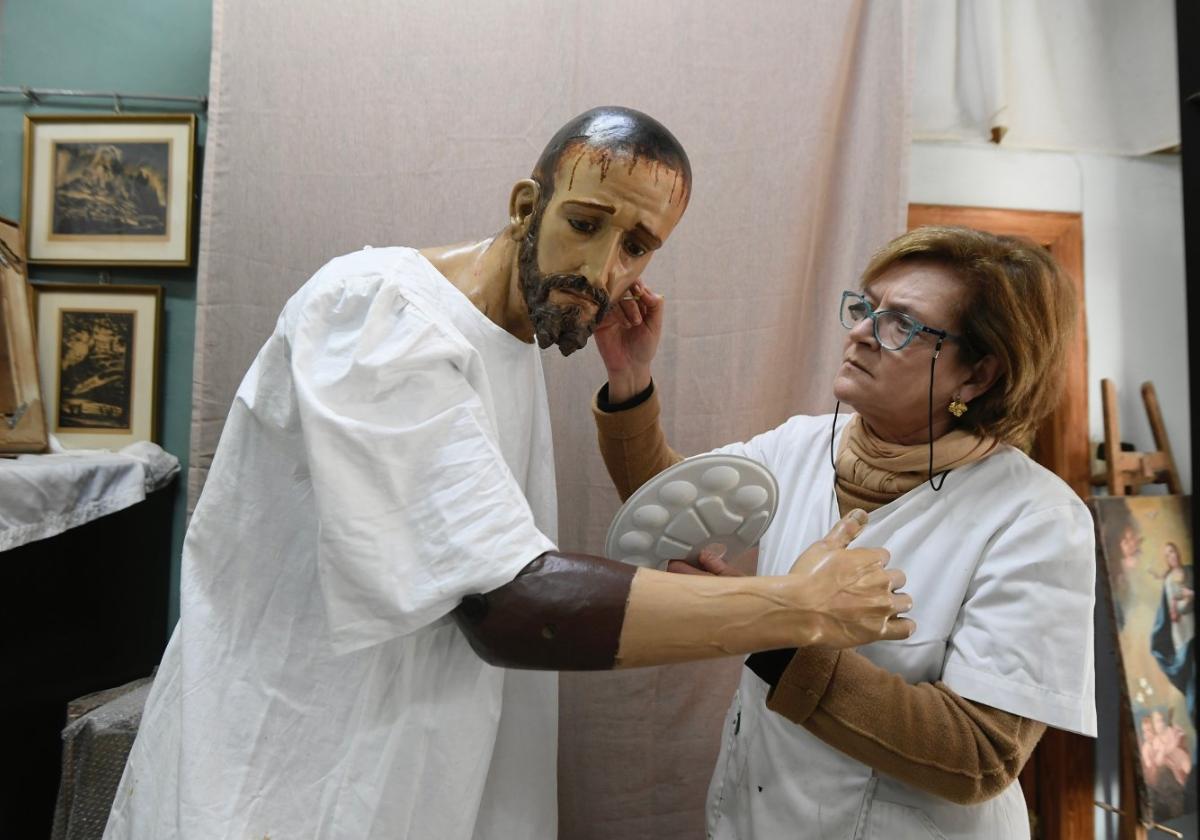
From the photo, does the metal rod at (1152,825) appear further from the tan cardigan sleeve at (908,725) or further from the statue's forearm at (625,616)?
the statue's forearm at (625,616)

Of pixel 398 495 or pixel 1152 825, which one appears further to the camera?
pixel 1152 825

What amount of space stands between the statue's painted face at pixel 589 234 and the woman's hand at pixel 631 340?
0.31 m

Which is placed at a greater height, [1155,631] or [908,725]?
[908,725]

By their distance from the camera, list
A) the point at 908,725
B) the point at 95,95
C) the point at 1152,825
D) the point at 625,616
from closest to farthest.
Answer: the point at 625,616 < the point at 908,725 < the point at 95,95 < the point at 1152,825

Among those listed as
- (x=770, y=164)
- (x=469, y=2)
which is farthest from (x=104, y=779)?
(x=770, y=164)

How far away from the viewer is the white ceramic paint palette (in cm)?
94

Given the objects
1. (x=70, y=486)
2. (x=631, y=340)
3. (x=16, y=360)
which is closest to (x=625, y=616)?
(x=631, y=340)

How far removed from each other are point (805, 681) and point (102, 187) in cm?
180

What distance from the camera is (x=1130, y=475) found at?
1885 millimetres

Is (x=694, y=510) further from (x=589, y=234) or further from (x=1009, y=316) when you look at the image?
(x=1009, y=316)

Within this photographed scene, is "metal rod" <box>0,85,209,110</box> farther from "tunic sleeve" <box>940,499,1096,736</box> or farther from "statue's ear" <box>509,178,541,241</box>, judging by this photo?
"tunic sleeve" <box>940,499,1096,736</box>

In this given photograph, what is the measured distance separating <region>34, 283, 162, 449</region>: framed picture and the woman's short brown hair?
5.30 feet

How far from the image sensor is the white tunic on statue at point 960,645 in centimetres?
89

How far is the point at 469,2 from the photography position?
155 cm
